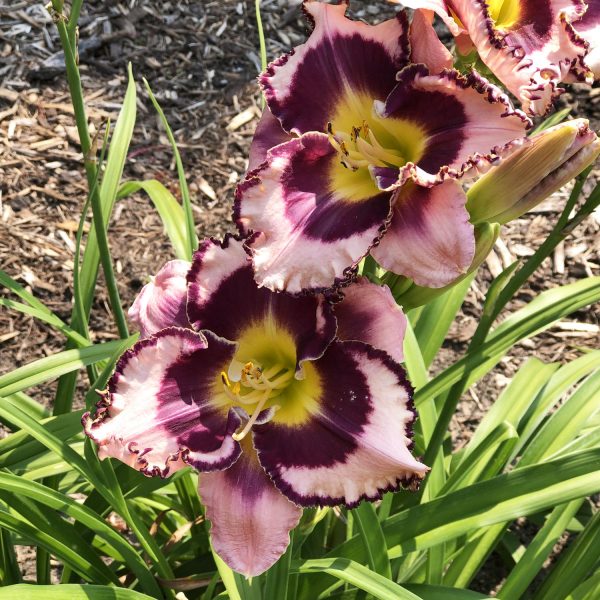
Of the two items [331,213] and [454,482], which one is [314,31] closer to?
[331,213]

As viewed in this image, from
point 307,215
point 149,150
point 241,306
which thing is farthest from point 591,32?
point 149,150

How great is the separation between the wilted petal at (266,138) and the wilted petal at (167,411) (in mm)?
246

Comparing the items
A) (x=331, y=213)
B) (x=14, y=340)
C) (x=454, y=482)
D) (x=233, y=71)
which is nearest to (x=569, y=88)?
(x=233, y=71)

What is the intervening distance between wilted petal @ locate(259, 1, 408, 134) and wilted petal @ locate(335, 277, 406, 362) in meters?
0.22

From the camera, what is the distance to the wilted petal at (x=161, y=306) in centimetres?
108

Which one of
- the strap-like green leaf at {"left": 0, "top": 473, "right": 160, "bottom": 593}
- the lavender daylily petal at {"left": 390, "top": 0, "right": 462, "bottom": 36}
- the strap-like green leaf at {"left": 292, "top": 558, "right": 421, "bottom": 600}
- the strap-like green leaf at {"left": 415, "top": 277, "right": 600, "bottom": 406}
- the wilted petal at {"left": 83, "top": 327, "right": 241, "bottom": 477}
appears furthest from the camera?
the strap-like green leaf at {"left": 415, "top": 277, "right": 600, "bottom": 406}

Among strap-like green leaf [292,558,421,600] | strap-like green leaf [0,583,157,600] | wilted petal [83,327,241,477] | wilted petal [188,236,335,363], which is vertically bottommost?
strap-like green leaf [0,583,157,600]

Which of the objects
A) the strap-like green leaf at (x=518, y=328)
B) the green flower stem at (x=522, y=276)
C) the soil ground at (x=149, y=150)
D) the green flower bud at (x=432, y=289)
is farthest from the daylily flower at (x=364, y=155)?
the soil ground at (x=149, y=150)

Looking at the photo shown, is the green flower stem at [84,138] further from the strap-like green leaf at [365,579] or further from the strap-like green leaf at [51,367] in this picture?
the strap-like green leaf at [365,579]

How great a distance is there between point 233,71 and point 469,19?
2406mm

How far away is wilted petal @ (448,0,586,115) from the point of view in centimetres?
90

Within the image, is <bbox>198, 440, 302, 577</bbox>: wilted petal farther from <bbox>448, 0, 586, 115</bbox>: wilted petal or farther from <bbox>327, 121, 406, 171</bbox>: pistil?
<bbox>448, 0, 586, 115</bbox>: wilted petal

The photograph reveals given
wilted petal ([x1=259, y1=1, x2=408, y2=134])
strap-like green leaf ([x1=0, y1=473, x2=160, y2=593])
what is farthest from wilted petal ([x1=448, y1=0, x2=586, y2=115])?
strap-like green leaf ([x1=0, y1=473, x2=160, y2=593])

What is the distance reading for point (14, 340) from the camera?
249 centimetres
